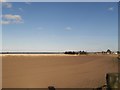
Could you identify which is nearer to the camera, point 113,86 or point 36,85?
point 113,86

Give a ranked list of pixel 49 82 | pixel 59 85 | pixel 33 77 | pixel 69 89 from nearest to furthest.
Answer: pixel 69 89 → pixel 59 85 → pixel 49 82 → pixel 33 77

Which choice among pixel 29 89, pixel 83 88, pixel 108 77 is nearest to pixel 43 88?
pixel 29 89

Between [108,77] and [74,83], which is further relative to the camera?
[74,83]

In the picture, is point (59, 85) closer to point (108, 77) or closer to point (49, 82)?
point (49, 82)

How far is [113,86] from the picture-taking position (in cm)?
695

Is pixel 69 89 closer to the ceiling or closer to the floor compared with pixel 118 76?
closer to the floor

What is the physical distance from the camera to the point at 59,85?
13367 millimetres

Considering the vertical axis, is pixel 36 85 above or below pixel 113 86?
below

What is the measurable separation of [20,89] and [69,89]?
211cm

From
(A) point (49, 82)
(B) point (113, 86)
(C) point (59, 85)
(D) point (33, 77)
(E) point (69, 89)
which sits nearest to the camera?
(B) point (113, 86)

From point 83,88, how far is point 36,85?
244 cm

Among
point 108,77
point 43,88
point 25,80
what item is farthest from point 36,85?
point 108,77

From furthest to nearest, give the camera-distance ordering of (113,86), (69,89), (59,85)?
(59,85) → (69,89) → (113,86)

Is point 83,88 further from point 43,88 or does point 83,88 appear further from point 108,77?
point 108,77
